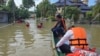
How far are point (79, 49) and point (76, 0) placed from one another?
289 feet

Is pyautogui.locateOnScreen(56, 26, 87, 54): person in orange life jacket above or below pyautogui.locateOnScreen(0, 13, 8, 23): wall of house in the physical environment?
above

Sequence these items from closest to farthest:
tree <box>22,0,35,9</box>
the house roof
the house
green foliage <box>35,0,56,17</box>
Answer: the house
green foliage <box>35,0,56,17</box>
the house roof
tree <box>22,0,35,9</box>

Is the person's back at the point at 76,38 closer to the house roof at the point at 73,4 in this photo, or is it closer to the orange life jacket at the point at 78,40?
the orange life jacket at the point at 78,40

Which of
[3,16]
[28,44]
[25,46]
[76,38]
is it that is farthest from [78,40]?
[3,16]

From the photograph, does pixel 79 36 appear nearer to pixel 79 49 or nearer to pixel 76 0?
pixel 79 49

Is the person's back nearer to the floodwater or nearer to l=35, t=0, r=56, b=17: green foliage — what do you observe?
the floodwater

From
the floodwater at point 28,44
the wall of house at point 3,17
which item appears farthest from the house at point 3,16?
the floodwater at point 28,44

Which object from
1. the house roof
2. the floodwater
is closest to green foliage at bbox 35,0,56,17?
the house roof

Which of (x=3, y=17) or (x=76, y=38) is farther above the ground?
(x=76, y=38)

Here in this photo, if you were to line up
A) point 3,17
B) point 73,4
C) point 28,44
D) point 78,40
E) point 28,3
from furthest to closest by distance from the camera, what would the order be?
1. point 28,3
2. point 73,4
3. point 3,17
4. point 28,44
5. point 78,40

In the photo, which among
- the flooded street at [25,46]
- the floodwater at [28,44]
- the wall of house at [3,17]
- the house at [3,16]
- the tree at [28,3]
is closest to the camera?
the flooded street at [25,46]

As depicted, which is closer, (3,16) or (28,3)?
(3,16)

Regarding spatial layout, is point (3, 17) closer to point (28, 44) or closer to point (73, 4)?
point (73, 4)

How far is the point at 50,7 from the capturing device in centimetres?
8956
